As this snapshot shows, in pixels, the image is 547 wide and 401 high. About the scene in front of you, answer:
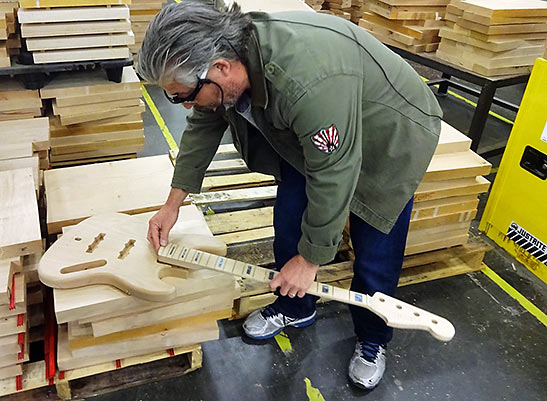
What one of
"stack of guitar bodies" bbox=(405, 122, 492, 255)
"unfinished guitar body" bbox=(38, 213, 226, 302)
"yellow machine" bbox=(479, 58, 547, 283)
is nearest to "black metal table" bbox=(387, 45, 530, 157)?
"yellow machine" bbox=(479, 58, 547, 283)

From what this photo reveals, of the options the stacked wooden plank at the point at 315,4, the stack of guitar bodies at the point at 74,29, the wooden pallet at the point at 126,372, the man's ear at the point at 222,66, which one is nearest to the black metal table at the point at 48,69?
the stack of guitar bodies at the point at 74,29

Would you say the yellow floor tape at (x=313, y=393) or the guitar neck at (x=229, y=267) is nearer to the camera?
the guitar neck at (x=229, y=267)

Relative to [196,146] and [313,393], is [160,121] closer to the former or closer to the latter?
[196,146]

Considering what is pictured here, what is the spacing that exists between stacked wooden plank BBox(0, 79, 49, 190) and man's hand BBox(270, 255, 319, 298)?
5.04 ft

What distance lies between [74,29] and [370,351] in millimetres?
3093

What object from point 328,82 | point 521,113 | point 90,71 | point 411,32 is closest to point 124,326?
point 328,82

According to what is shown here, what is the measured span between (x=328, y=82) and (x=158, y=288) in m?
1.12

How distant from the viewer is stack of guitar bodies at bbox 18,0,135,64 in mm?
3561

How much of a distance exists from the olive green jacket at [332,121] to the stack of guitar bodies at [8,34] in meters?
2.08

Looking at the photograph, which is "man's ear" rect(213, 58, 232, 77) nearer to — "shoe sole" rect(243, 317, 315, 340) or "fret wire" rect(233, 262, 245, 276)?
"fret wire" rect(233, 262, 245, 276)

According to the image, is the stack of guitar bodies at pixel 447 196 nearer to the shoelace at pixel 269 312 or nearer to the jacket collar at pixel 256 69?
the shoelace at pixel 269 312

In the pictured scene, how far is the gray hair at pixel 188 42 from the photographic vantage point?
1.58m

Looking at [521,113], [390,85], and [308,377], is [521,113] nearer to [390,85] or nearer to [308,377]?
[390,85]

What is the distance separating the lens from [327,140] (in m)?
1.69
